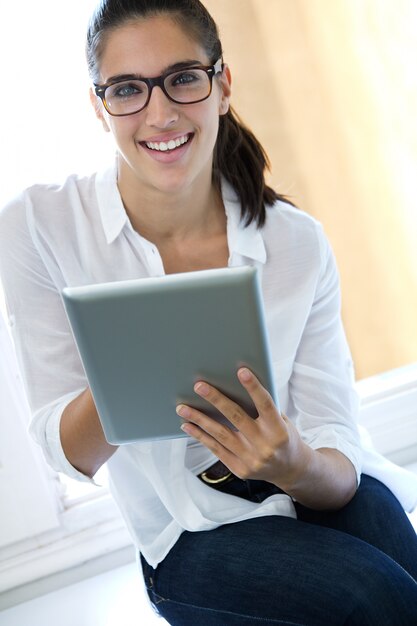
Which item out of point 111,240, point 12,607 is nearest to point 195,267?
point 111,240

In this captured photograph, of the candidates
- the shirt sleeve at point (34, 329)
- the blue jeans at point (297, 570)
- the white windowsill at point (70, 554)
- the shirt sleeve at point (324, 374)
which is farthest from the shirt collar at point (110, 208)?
the white windowsill at point (70, 554)

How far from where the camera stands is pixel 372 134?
223 centimetres

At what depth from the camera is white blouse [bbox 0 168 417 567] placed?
4.64 ft

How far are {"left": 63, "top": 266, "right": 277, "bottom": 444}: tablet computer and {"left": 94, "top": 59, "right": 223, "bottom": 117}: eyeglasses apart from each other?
0.38 meters

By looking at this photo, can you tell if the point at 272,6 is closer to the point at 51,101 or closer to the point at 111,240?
the point at 51,101

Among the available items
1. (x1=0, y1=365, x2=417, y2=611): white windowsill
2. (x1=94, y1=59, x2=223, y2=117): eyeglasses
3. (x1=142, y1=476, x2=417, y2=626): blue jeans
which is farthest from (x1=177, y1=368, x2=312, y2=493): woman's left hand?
(x1=0, y1=365, x2=417, y2=611): white windowsill

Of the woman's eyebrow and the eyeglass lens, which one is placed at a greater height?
the woman's eyebrow

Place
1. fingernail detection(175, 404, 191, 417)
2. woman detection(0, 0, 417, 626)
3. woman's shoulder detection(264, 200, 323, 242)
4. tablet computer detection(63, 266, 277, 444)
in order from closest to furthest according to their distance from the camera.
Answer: tablet computer detection(63, 266, 277, 444) → fingernail detection(175, 404, 191, 417) → woman detection(0, 0, 417, 626) → woman's shoulder detection(264, 200, 323, 242)

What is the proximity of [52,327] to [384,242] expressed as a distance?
1.14 meters

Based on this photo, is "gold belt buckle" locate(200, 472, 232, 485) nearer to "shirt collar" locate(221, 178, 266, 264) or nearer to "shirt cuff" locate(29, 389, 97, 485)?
"shirt cuff" locate(29, 389, 97, 485)

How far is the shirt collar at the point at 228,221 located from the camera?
1466 mm

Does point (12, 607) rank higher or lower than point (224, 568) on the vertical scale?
lower

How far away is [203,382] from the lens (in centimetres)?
115

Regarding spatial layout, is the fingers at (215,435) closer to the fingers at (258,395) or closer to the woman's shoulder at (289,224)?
the fingers at (258,395)
